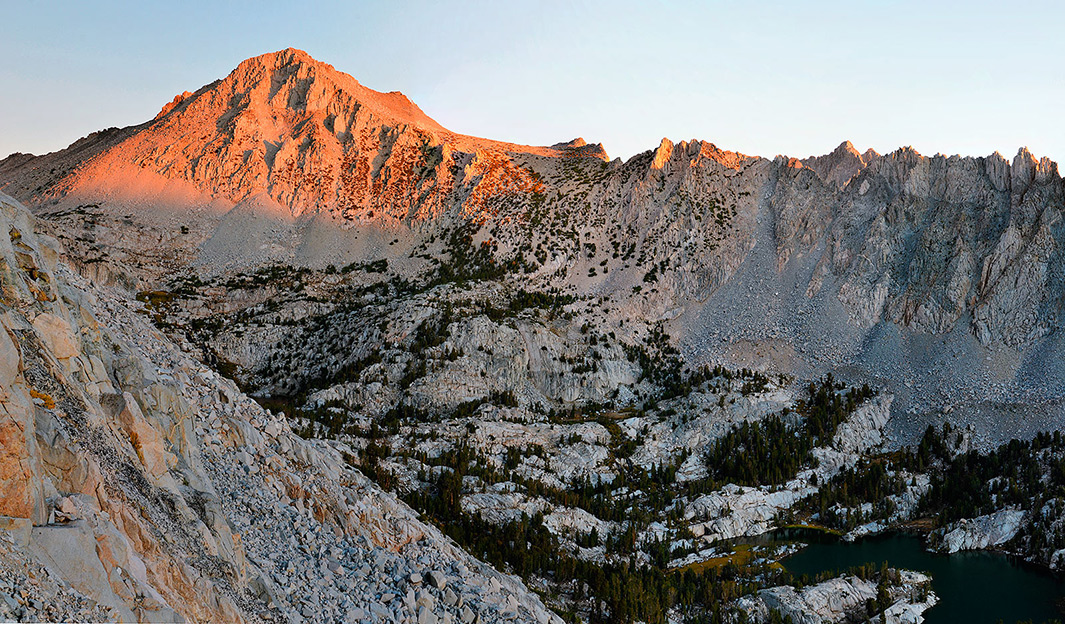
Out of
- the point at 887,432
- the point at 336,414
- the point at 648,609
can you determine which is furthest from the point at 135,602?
the point at 887,432

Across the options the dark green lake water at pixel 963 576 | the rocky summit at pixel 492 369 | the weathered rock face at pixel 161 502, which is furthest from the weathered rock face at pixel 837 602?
the weathered rock face at pixel 161 502

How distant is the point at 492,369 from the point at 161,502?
195ft

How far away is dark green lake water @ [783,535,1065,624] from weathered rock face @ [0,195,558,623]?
119 feet

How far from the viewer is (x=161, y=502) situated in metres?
16.2

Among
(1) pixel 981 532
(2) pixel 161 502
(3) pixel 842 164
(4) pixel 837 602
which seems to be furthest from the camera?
(3) pixel 842 164

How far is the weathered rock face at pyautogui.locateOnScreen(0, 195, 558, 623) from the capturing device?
11750 millimetres

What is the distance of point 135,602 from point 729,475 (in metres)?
61.4

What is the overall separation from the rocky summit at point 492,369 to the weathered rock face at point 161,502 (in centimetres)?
10

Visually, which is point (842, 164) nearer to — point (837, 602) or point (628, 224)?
point (628, 224)

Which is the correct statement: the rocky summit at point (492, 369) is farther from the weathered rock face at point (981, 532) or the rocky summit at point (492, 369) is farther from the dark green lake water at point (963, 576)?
the dark green lake water at point (963, 576)

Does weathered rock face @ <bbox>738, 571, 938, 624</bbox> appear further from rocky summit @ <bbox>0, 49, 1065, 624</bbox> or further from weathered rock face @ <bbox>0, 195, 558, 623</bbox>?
weathered rock face @ <bbox>0, 195, 558, 623</bbox>

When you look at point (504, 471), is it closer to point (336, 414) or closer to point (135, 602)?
point (336, 414)

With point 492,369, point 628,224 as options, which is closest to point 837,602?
point 492,369

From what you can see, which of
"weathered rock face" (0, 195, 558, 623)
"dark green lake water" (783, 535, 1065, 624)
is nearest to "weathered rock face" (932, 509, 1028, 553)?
"dark green lake water" (783, 535, 1065, 624)
